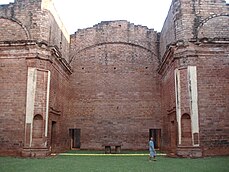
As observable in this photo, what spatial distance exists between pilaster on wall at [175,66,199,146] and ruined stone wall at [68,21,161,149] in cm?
584

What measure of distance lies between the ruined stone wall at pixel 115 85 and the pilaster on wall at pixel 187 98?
5.84 m

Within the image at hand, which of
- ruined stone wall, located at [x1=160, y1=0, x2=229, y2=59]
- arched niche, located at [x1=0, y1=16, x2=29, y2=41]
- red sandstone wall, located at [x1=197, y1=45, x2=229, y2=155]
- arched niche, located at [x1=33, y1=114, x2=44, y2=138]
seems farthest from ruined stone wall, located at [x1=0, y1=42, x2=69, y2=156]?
red sandstone wall, located at [x1=197, y1=45, x2=229, y2=155]

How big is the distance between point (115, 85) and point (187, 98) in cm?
737

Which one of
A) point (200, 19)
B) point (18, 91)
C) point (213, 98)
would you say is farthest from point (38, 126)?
point (200, 19)

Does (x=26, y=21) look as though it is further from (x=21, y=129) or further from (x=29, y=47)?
(x=21, y=129)

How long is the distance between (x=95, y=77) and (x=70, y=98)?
7.61ft

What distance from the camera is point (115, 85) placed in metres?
19.4

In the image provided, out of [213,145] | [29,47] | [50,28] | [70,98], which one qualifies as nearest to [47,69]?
[29,47]

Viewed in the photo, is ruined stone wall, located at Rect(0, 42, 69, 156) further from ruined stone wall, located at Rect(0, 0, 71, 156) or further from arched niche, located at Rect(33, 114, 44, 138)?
arched niche, located at Rect(33, 114, 44, 138)

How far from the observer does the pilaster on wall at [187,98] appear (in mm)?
12570

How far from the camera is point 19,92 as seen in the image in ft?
43.8

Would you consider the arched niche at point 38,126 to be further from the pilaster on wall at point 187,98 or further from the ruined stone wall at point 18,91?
the pilaster on wall at point 187,98

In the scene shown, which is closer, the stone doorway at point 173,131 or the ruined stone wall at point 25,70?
the ruined stone wall at point 25,70

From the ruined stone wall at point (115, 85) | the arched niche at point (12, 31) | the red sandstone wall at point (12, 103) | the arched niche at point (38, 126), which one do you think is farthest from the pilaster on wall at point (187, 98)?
the arched niche at point (12, 31)
